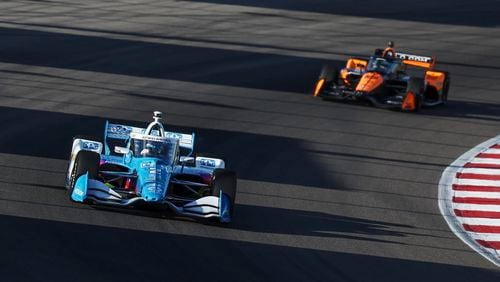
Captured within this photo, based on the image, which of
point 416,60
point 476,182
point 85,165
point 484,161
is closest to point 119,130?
point 85,165

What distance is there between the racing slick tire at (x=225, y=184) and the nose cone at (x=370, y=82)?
403 inches

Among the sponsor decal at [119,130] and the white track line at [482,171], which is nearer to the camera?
the sponsor decal at [119,130]

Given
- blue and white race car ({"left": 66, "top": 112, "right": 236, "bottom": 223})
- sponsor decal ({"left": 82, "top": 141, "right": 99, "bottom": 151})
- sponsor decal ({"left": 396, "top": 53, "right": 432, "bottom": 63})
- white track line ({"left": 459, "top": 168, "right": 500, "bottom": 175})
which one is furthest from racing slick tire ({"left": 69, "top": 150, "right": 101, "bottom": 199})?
sponsor decal ({"left": 396, "top": 53, "right": 432, "bottom": 63})

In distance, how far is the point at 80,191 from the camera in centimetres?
1594

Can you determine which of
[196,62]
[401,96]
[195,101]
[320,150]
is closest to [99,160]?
[320,150]

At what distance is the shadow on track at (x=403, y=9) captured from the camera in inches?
1556

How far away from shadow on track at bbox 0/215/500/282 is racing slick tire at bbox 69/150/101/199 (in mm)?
1031

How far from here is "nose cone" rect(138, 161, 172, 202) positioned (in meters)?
15.8

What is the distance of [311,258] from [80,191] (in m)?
3.43

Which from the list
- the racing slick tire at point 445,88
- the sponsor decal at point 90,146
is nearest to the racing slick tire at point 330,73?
the racing slick tire at point 445,88

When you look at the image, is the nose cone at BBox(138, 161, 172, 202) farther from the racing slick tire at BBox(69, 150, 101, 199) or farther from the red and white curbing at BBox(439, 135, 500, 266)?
the red and white curbing at BBox(439, 135, 500, 266)

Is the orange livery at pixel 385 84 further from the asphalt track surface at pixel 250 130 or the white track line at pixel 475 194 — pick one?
the white track line at pixel 475 194

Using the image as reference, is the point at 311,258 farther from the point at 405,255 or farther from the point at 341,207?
the point at 341,207

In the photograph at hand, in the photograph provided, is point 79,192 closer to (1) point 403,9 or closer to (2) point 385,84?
(2) point 385,84
